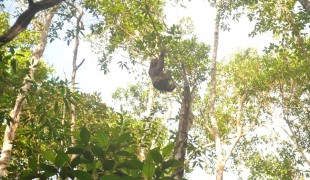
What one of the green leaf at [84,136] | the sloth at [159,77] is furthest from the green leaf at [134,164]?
the sloth at [159,77]

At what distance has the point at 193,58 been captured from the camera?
10.5m

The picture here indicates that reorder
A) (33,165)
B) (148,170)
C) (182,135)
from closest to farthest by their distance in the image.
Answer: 1. (148,170)
2. (33,165)
3. (182,135)

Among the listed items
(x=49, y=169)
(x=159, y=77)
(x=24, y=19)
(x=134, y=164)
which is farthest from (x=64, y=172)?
(x=159, y=77)

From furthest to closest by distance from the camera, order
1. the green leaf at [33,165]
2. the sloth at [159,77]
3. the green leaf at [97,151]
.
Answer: the sloth at [159,77] → the green leaf at [97,151] → the green leaf at [33,165]

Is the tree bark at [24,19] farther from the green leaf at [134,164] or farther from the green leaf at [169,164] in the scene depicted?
the green leaf at [169,164]

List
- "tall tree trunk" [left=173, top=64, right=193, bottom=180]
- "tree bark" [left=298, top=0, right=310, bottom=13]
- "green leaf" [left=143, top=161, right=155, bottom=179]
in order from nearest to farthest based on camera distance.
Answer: "green leaf" [left=143, top=161, right=155, bottom=179] → "tall tree trunk" [left=173, top=64, right=193, bottom=180] → "tree bark" [left=298, top=0, right=310, bottom=13]

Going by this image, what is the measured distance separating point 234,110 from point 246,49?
4109mm

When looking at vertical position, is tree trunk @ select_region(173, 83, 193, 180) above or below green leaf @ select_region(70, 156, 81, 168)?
above

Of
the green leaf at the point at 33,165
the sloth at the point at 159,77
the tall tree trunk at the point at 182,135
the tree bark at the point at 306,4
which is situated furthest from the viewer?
the sloth at the point at 159,77

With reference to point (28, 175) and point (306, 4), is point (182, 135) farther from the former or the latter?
point (306, 4)

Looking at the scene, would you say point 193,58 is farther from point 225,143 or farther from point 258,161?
point 258,161

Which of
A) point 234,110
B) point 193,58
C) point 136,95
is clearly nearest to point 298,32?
point 193,58

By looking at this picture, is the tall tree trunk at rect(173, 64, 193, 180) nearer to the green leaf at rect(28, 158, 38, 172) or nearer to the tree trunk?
the tree trunk

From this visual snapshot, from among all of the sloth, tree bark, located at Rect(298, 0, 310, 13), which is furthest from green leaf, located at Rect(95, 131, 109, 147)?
the sloth
